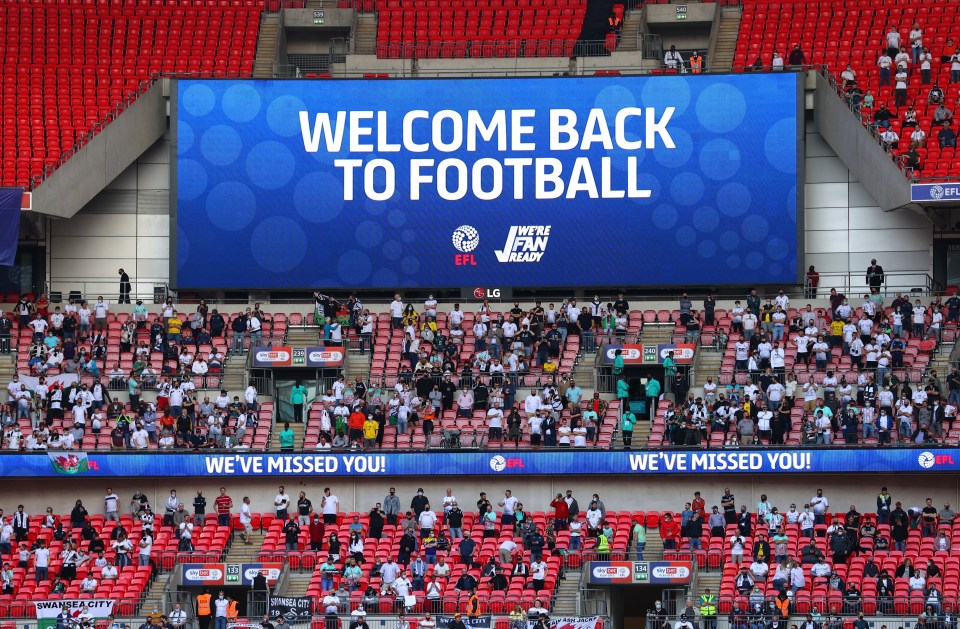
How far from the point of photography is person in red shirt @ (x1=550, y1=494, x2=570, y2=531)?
39.4 metres

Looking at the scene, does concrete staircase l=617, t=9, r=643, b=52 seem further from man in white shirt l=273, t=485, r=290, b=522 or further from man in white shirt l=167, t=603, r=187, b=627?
man in white shirt l=167, t=603, r=187, b=627

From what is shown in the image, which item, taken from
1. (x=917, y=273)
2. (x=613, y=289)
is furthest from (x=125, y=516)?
(x=917, y=273)

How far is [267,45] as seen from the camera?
49.8 meters

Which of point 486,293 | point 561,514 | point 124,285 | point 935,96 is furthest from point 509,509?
point 935,96

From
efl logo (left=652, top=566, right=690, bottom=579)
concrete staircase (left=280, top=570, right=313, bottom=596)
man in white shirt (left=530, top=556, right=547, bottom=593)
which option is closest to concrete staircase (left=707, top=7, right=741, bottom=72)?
efl logo (left=652, top=566, right=690, bottom=579)

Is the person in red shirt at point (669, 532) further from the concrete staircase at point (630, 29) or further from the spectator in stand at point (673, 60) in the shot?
the concrete staircase at point (630, 29)

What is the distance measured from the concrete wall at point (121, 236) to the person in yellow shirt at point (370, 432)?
9357 millimetres

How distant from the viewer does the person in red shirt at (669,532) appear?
Answer: 38.6 meters

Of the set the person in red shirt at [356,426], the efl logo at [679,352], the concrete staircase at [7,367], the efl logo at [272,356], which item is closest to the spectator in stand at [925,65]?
the efl logo at [679,352]

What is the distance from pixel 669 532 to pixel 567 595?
2684mm

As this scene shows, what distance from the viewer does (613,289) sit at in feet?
153

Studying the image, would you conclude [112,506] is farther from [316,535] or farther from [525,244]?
[525,244]

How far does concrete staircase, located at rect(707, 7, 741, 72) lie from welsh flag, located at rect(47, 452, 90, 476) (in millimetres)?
18765

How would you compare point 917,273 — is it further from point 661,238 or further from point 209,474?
point 209,474
